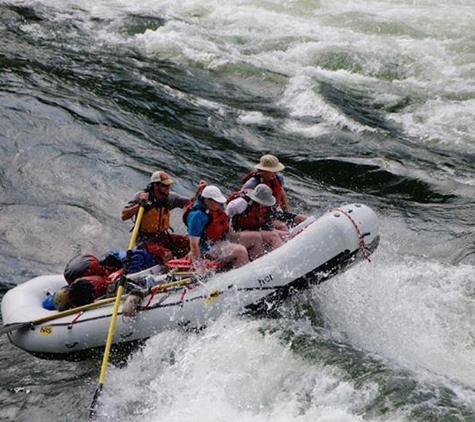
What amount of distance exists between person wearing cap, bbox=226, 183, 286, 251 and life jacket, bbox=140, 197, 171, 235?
660 millimetres

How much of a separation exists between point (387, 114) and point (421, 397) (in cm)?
767

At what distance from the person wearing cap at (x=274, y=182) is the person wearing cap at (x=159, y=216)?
0.67 m

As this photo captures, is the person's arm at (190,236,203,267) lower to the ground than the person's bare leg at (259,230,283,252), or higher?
higher

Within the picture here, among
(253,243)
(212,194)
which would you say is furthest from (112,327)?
(253,243)

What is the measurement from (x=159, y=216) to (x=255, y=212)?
38.4 inches

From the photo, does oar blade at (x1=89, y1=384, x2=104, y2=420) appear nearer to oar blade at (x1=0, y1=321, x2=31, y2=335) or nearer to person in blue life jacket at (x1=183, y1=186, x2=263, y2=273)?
oar blade at (x1=0, y1=321, x2=31, y2=335)

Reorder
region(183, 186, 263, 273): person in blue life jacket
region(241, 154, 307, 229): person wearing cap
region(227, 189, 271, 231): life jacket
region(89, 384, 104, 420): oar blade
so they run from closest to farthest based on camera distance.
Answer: region(89, 384, 104, 420): oar blade, region(183, 186, 263, 273): person in blue life jacket, region(227, 189, 271, 231): life jacket, region(241, 154, 307, 229): person wearing cap

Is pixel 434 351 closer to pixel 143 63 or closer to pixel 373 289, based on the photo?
pixel 373 289

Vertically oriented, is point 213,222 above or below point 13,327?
above

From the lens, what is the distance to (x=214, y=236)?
295 inches

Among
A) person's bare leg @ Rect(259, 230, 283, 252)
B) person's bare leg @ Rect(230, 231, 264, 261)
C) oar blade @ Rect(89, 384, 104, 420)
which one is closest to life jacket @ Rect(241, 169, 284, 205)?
person's bare leg @ Rect(259, 230, 283, 252)

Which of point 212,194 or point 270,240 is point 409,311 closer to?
point 270,240

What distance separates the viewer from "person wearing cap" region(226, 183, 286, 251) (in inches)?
301

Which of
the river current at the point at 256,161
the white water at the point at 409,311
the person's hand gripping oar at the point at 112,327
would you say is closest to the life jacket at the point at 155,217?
the person's hand gripping oar at the point at 112,327
